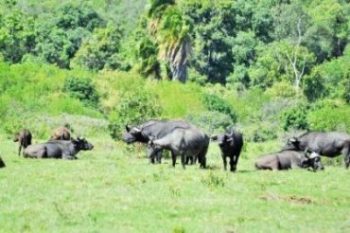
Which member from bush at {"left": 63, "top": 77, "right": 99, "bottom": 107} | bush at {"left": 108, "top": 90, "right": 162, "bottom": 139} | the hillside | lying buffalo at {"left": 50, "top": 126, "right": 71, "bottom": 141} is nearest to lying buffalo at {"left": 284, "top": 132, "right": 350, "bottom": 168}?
the hillside

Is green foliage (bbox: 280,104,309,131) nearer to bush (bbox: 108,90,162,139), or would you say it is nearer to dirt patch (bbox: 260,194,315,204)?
bush (bbox: 108,90,162,139)

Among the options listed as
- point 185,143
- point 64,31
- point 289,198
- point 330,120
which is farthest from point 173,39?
point 289,198

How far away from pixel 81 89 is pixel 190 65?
2614 centimetres

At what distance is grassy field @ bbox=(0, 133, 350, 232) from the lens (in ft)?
49.6

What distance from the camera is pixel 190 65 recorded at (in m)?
82.8

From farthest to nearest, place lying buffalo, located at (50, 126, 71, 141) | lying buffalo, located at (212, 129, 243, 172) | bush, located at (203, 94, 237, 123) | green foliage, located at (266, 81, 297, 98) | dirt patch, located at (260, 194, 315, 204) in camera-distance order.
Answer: green foliage, located at (266, 81, 297, 98) → bush, located at (203, 94, 237, 123) → lying buffalo, located at (50, 126, 71, 141) → lying buffalo, located at (212, 129, 243, 172) → dirt patch, located at (260, 194, 315, 204)

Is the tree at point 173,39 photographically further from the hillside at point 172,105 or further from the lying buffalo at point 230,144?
the lying buffalo at point 230,144

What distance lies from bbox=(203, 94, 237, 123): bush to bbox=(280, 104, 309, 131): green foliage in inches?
369

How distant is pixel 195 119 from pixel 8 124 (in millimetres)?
12682

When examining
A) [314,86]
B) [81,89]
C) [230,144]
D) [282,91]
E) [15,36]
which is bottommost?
[230,144]

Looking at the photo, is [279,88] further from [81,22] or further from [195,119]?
[81,22]

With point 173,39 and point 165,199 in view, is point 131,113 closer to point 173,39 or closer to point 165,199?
point 165,199

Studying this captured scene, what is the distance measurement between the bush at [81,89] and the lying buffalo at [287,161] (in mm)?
33072

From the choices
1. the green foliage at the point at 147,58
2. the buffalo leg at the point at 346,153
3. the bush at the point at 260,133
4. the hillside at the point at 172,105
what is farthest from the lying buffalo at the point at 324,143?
the green foliage at the point at 147,58
